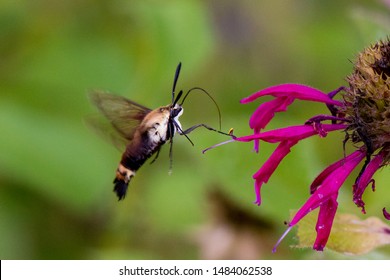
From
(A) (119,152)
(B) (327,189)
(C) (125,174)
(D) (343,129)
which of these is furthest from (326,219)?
(A) (119,152)

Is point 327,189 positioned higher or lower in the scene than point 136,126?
lower

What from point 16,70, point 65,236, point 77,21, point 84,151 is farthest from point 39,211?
point 77,21

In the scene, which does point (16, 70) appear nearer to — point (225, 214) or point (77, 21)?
point (77, 21)

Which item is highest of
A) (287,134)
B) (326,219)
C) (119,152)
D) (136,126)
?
(119,152)

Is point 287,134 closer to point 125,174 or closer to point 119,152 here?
point 125,174

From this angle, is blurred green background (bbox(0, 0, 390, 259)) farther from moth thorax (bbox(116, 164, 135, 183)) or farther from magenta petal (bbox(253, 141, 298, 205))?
magenta petal (bbox(253, 141, 298, 205))
